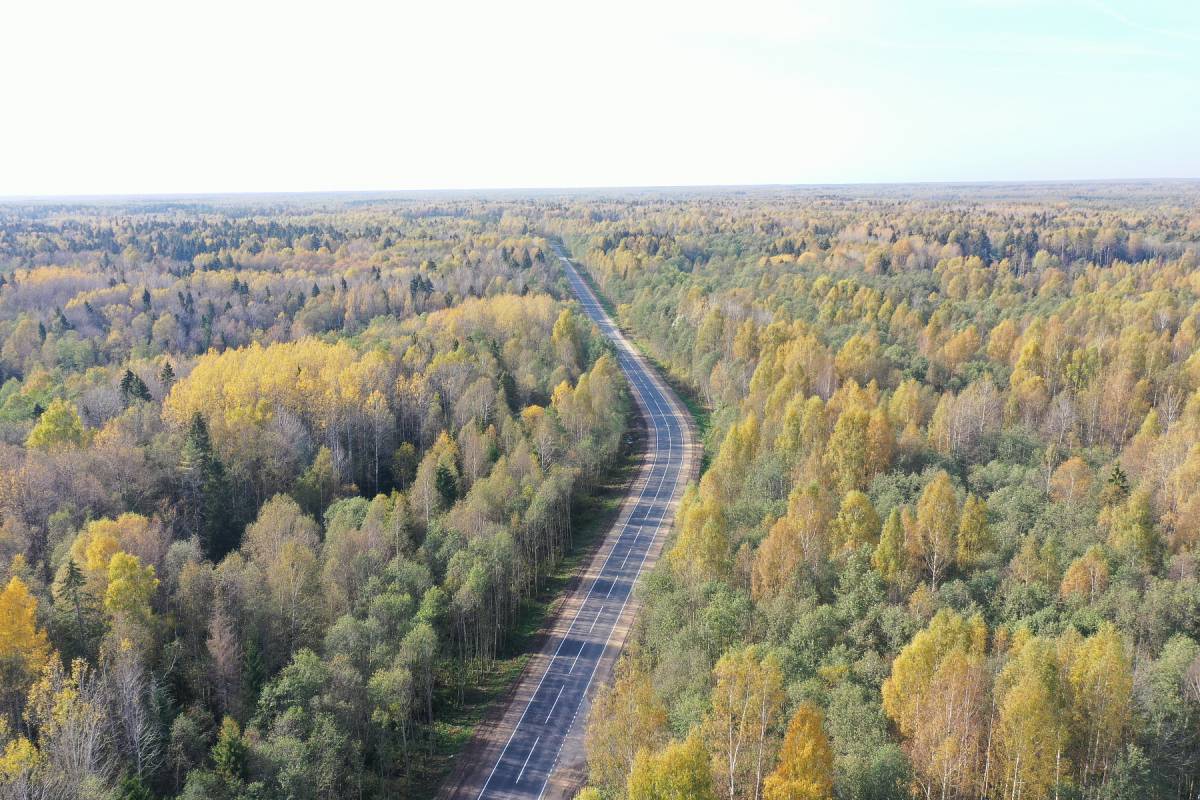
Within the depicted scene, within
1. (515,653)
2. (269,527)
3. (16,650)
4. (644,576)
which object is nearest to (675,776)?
(644,576)

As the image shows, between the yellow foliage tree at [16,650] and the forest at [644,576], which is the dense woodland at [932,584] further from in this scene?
the yellow foliage tree at [16,650]

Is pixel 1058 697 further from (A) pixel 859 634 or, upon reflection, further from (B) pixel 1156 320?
(B) pixel 1156 320

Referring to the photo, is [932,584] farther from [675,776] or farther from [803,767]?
[675,776]

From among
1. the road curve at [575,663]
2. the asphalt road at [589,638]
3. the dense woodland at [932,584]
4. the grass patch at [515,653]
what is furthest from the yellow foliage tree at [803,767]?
the grass patch at [515,653]

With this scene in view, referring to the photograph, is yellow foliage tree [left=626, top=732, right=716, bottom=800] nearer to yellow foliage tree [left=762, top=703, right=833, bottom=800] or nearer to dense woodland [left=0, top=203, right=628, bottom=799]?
yellow foliage tree [left=762, top=703, right=833, bottom=800]

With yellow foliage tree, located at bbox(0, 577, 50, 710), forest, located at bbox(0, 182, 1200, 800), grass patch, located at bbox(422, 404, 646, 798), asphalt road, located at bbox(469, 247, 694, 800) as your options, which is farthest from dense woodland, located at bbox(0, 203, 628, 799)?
asphalt road, located at bbox(469, 247, 694, 800)

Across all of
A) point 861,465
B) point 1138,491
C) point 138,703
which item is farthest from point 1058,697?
point 138,703
